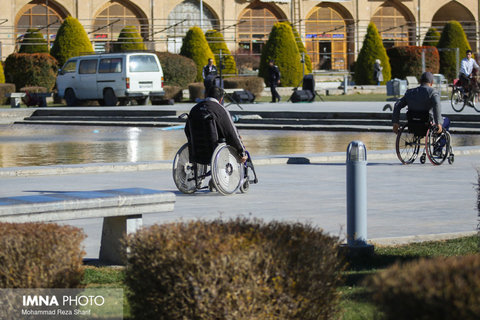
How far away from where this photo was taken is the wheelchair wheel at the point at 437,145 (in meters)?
12.9

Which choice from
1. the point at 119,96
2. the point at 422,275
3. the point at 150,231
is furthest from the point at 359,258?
the point at 119,96

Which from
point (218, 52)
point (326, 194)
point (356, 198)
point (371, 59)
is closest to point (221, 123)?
point (326, 194)

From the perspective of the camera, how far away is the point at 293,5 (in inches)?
2172

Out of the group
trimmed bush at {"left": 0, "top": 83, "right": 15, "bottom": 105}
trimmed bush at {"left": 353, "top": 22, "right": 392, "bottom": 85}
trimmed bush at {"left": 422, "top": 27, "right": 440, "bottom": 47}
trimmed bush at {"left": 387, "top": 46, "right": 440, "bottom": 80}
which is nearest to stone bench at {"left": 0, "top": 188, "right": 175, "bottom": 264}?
trimmed bush at {"left": 0, "top": 83, "right": 15, "bottom": 105}

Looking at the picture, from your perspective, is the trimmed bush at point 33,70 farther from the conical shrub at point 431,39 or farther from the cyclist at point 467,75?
the conical shrub at point 431,39

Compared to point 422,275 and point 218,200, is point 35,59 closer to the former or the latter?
point 218,200

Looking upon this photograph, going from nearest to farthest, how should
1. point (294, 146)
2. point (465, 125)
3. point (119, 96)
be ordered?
point (294, 146), point (465, 125), point (119, 96)

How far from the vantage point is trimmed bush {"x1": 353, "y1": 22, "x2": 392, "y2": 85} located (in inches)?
1654

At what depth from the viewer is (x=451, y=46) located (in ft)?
148

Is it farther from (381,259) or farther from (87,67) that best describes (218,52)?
(381,259)

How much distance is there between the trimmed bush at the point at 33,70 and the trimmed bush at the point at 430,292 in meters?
34.6

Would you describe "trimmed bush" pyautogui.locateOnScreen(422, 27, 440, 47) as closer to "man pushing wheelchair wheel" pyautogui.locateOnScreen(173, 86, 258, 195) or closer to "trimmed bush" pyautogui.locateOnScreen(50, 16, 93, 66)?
"trimmed bush" pyautogui.locateOnScreen(50, 16, 93, 66)

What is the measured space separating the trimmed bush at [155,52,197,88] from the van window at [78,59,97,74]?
4.95 meters

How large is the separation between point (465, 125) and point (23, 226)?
1729 centimetres
